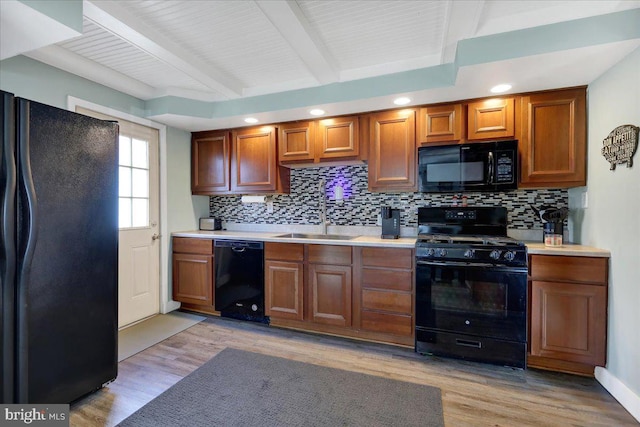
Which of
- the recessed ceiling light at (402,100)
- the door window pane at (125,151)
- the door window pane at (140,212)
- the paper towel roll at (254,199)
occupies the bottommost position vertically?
the door window pane at (140,212)

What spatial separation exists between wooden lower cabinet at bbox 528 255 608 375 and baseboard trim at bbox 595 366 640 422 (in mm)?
63

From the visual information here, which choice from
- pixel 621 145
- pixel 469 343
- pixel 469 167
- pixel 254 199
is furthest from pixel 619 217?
pixel 254 199

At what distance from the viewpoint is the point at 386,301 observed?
263cm

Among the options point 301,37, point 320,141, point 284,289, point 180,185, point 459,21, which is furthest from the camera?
point 180,185

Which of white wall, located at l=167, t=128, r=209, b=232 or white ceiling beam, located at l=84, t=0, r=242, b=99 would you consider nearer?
white ceiling beam, located at l=84, t=0, r=242, b=99

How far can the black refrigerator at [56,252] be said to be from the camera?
1507 mm

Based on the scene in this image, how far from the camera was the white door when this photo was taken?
3.05m

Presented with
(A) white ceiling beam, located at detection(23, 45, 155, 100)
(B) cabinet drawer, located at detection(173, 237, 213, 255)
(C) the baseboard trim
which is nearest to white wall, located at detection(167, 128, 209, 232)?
(B) cabinet drawer, located at detection(173, 237, 213, 255)

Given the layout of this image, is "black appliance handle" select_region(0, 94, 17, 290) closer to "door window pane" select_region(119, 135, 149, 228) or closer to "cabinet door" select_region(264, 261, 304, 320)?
"door window pane" select_region(119, 135, 149, 228)

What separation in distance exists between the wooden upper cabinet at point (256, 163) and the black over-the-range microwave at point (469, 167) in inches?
60.1

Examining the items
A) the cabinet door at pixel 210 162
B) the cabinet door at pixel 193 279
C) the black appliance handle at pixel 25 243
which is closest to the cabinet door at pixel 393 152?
the cabinet door at pixel 210 162

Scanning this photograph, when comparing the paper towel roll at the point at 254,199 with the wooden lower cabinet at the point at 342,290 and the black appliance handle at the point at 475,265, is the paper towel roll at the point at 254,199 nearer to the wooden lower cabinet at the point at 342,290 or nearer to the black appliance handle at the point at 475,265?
the wooden lower cabinet at the point at 342,290

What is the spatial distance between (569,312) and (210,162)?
374cm

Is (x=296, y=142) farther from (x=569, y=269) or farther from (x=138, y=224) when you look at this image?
(x=569, y=269)
